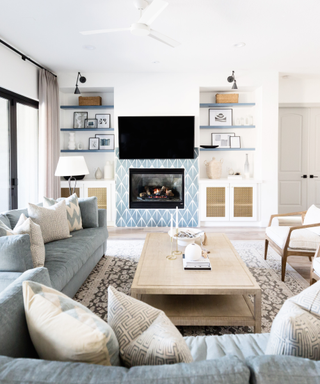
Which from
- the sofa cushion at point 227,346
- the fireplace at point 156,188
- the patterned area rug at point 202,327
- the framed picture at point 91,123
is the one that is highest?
the framed picture at point 91,123

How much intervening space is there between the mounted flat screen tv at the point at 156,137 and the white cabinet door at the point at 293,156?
2182 millimetres

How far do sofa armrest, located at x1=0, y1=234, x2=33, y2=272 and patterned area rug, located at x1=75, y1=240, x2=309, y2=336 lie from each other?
71 centimetres

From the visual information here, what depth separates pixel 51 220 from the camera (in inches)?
108

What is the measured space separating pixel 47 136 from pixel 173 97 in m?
2.27

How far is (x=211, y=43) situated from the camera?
12.9ft

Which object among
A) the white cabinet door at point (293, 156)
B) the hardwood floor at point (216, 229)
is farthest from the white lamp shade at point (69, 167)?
the white cabinet door at point (293, 156)

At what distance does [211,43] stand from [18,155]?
321 centimetres

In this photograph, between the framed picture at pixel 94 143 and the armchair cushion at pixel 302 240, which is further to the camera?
the framed picture at pixel 94 143

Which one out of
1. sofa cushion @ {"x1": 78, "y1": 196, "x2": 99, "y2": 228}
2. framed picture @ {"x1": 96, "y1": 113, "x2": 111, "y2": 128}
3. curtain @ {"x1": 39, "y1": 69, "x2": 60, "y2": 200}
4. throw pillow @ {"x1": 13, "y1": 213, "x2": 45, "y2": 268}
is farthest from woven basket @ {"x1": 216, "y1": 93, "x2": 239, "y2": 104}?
throw pillow @ {"x1": 13, "y1": 213, "x2": 45, "y2": 268}

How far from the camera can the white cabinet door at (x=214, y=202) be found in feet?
17.6

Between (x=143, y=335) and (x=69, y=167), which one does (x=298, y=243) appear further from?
(x=69, y=167)

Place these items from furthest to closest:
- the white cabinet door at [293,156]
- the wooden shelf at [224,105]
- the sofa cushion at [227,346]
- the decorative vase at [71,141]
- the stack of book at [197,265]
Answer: the white cabinet door at [293,156] < the decorative vase at [71,141] < the wooden shelf at [224,105] < the stack of book at [197,265] < the sofa cushion at [227,346]

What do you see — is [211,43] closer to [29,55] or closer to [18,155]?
[29,55]

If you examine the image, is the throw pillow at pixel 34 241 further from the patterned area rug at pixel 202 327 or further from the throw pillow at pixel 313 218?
the throw pillow at pixel 313 218
